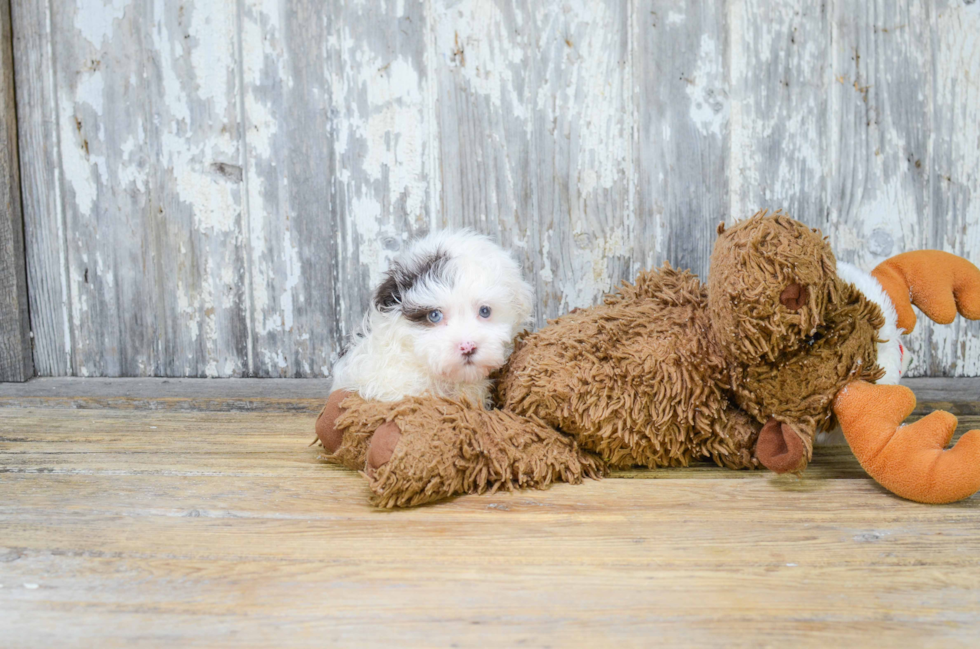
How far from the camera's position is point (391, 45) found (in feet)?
4.52

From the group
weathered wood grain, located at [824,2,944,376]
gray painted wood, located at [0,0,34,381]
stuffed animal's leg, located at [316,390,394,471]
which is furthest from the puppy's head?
gray painted wood, located at [0,0,34,381]

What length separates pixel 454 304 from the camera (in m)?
1.00

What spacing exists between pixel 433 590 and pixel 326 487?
0.34 meters

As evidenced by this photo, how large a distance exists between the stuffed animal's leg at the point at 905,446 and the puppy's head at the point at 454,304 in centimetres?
47

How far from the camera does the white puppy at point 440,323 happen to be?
3.27 feet

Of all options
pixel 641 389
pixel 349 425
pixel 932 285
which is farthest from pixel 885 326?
pixel 349 425

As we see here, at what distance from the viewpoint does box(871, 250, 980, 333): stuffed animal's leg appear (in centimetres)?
99

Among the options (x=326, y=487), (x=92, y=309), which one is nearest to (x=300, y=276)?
(x=92, y=309)

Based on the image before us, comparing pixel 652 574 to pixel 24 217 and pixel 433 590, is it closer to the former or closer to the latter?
pixel 433 590

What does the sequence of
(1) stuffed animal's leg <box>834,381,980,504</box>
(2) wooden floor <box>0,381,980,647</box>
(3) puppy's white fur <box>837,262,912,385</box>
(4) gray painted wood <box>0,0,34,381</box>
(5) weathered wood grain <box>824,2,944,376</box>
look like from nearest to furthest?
1. (2) wooden floor <box>0,381,980,647</box>
2. (1) stuffed animal's leg <box>834,381,980,504</box>
3. (3) puppy's white fur <box>837,262,912,385</box>
4. (5) weathered wood grain <box>824,2,944,376</box>
5. (4) gray painted wood <box>0,0,34,381</box>

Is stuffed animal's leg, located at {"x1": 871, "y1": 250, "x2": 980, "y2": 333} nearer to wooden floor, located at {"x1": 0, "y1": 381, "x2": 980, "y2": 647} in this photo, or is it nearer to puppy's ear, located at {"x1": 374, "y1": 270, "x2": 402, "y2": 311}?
wooden floor, located at {"x1": 0, "y1": 381, "x2": 980, "y2": 647}

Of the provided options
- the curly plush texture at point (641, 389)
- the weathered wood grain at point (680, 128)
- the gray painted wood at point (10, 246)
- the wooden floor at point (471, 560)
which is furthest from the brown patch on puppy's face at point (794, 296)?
the gray painted wood at point (10, 246)

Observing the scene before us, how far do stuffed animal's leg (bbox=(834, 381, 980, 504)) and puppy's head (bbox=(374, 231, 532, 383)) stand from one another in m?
0.47

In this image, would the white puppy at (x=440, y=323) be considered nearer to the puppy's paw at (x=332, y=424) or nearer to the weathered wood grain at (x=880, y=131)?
the puppy's paw at (x=332, y=424)
